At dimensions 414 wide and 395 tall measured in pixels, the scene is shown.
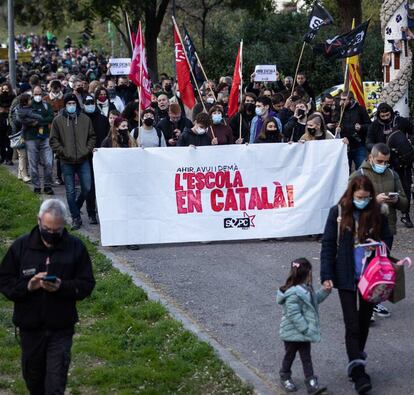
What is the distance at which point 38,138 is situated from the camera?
1788 centimetres

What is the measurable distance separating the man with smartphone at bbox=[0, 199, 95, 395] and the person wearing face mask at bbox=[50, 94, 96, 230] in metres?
→ 7.49

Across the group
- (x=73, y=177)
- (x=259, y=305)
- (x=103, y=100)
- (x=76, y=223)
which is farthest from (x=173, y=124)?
(x=259, y=305)

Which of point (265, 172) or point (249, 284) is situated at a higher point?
point (265, 172)

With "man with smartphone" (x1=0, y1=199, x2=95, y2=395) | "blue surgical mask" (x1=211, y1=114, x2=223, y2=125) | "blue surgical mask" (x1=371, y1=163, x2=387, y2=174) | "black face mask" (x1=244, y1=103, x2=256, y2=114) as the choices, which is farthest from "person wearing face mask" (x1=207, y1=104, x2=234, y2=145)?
"man with smartphone" (x1=0, y1=199, x2=95, y2=395)

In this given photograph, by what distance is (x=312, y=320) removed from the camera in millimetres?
8008

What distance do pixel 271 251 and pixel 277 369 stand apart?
4740mm

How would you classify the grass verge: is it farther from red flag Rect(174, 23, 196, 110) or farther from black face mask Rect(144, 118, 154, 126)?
red flag Rect(174, 23, 196, 110)

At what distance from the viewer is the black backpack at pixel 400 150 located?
14.2m

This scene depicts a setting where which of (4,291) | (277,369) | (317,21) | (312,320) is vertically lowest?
(277,369)

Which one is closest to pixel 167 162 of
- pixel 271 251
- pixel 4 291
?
pixel 271 251

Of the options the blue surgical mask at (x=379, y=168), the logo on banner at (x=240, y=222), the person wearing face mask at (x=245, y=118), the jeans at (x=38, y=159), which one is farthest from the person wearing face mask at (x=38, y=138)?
the blue surgical mask at (x=379, y=168)

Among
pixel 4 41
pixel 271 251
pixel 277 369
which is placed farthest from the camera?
pixel 4 41

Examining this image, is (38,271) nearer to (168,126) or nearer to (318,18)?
(168,126)

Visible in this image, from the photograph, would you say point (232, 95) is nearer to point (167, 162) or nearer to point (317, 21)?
point (317, 21)
